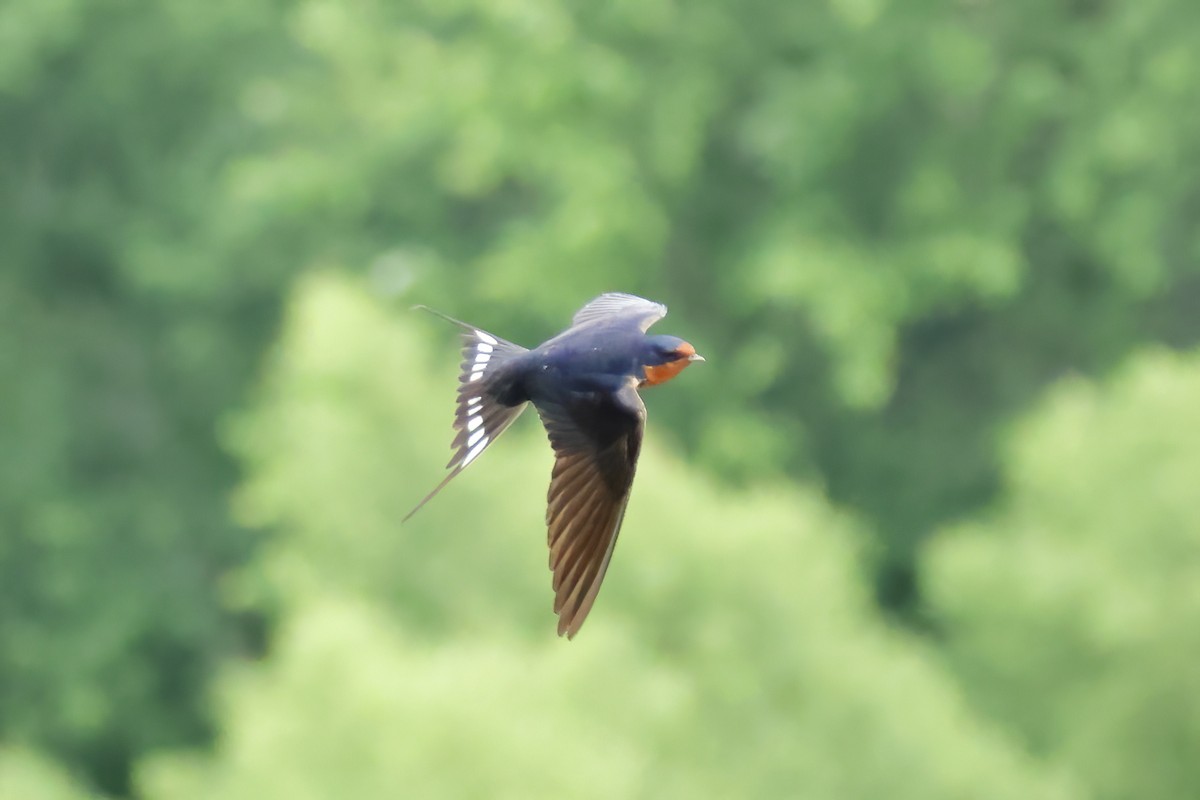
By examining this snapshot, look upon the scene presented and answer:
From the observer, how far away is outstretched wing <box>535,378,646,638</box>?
3721mm

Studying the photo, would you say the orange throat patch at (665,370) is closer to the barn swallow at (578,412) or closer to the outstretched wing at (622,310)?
the barn swallow at (578,412)

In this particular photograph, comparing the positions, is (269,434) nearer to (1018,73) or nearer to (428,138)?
(428,138)

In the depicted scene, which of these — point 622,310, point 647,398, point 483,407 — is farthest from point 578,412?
point 647,398

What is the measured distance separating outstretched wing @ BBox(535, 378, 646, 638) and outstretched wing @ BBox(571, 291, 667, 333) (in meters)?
0.18

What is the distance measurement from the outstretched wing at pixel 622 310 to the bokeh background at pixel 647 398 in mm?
4924

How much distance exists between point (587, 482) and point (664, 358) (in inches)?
14.6

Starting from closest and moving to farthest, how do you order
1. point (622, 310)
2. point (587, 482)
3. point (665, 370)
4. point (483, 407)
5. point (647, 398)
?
point (665, 370) → point (483, 407) → point (587, 482) → point (622, 310) → point (647, 398)

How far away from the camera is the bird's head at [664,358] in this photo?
11.8 feet

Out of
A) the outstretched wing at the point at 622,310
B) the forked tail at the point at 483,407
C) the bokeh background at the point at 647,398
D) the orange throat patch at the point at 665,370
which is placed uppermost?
the bokeh background at the point at 647,398

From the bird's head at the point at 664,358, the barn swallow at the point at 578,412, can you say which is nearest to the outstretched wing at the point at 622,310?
the barn swallow at the point at 578,412

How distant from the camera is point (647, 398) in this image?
13719mm

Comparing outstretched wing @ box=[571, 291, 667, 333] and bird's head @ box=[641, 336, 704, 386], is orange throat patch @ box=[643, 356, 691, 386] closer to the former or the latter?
bird's head @ box=[641, 336, 704, 386]

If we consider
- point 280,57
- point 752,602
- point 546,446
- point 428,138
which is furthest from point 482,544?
point 280,57

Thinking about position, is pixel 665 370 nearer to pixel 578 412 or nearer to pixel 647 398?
pixel 578 412
